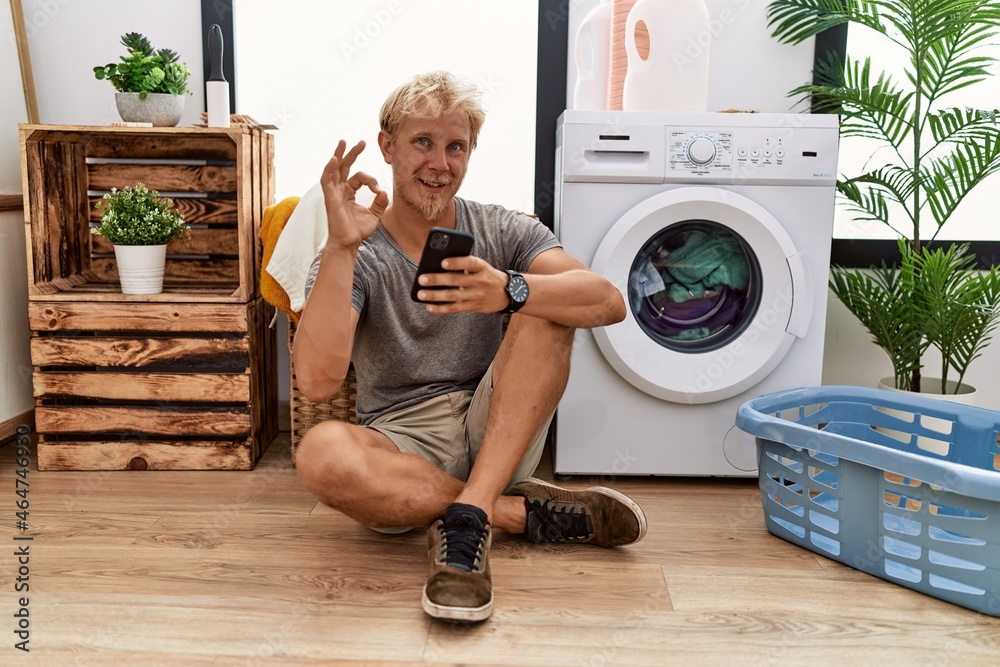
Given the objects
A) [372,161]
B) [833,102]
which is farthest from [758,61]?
[372,161]

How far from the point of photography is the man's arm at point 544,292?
128 centimetres

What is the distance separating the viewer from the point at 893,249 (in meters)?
2.34

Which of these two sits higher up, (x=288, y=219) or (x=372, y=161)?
(x=372, y=161)

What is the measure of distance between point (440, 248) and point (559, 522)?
24.7 inches

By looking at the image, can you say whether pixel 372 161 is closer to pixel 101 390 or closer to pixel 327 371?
pixel 101 390

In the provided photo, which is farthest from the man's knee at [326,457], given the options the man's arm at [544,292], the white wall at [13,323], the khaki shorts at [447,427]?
the white wall at [13,323]

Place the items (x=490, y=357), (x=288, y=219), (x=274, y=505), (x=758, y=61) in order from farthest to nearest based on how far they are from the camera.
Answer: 1. (x=758, y=61)
2. (x=288, y=219)
3. (x=274, y=505)
4. (x=490, y=357)

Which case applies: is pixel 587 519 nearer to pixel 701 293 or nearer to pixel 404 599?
pixel 404 599

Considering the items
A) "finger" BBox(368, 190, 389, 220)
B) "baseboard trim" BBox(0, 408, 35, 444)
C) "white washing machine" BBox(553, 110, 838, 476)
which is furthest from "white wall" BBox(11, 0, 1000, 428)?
"finger" BBox(368, 190, 389, 220)

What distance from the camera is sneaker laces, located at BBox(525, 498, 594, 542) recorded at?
1579mm

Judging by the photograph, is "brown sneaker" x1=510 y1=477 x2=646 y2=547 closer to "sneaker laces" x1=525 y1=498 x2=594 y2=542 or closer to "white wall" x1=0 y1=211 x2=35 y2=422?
"sneaker laces" x1=525 y1=498 x2=594 y2=542

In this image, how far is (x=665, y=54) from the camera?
1981 millimetres

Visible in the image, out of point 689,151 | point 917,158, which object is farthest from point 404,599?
point 917,158

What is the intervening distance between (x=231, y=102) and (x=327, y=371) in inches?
51.2
